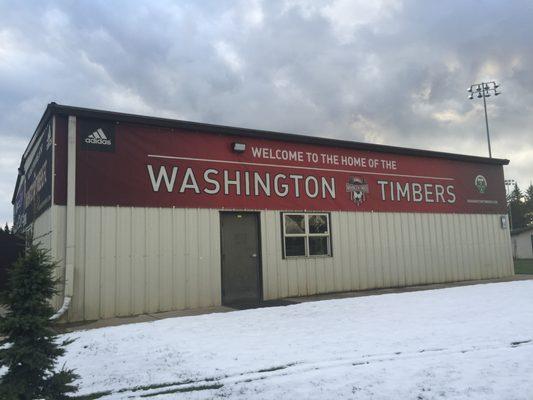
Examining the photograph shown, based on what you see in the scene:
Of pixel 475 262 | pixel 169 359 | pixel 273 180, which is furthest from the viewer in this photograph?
pixel 475 262

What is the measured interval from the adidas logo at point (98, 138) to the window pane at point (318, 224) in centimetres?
565

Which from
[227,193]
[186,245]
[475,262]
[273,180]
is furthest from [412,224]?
[186,245]

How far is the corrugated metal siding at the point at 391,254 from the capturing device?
499 inches

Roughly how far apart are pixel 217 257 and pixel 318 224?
3.20m

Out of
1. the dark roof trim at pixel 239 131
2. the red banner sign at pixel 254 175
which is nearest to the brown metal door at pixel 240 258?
the red banner sign at pixel 254 175

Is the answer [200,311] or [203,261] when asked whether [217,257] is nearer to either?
[203,261]

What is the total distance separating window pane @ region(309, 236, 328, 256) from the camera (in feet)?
43.4

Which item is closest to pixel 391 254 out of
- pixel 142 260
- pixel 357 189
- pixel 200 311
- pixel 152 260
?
pixel 357 189

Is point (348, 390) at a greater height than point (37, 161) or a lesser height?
lesser

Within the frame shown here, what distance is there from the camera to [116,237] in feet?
34.5

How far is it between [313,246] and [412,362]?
24.2ft

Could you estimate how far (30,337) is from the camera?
4.72 m

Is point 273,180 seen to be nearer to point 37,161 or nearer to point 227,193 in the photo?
point 227,193

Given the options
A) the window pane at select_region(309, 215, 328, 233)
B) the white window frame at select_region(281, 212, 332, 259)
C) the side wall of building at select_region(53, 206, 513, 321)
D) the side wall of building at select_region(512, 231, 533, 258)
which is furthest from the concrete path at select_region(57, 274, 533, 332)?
the side wall of building at select_region(512, 231, 533, 258)
